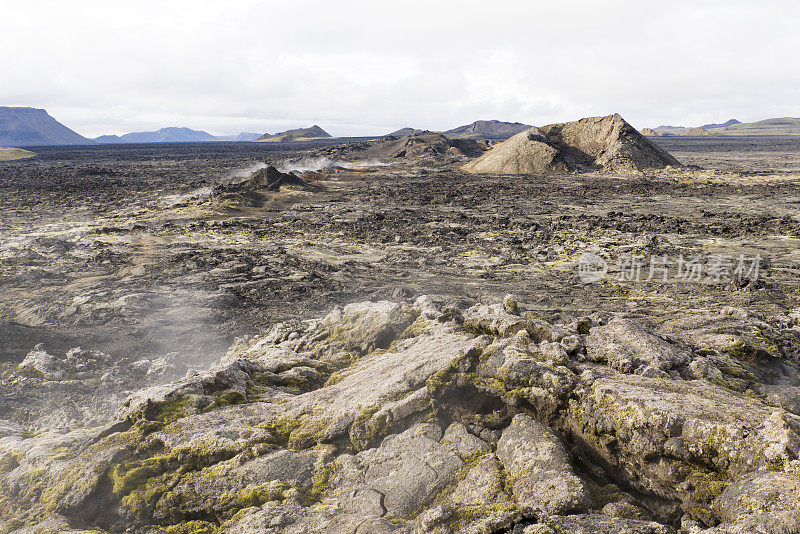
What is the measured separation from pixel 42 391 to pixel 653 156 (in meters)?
43.8

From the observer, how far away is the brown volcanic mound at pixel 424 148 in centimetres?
5878

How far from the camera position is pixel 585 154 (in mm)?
42312

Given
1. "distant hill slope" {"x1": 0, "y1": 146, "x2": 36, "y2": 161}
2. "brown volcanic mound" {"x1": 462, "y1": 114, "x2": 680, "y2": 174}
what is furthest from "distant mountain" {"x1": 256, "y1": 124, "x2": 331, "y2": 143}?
"brown volcanic mound" {"x1": 462, "y1": 114, "x2": 680, "y2": 174}

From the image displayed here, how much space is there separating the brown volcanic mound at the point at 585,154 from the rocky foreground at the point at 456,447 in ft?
114

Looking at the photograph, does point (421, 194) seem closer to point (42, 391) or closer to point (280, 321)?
point (280, 321)

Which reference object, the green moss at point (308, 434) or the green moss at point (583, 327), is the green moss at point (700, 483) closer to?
the green moss at point (583, 327)

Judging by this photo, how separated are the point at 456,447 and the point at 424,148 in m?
58.6

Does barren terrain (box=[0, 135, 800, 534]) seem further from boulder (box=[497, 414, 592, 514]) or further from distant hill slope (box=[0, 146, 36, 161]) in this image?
distant hill slope (box=[0, 146, 36, 161])

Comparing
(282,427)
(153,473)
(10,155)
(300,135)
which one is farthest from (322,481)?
(300,135)

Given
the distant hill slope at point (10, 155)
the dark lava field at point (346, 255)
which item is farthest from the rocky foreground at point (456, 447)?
the distant hill slope at point (10, 155)

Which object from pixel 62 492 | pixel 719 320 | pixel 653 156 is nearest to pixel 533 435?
pixel 62 492

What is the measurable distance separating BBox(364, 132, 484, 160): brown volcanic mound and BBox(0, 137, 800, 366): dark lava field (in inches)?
1275

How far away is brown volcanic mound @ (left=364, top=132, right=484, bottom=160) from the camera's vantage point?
58.8 metres

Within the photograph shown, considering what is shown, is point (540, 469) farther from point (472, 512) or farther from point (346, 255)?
point (346, 255)
